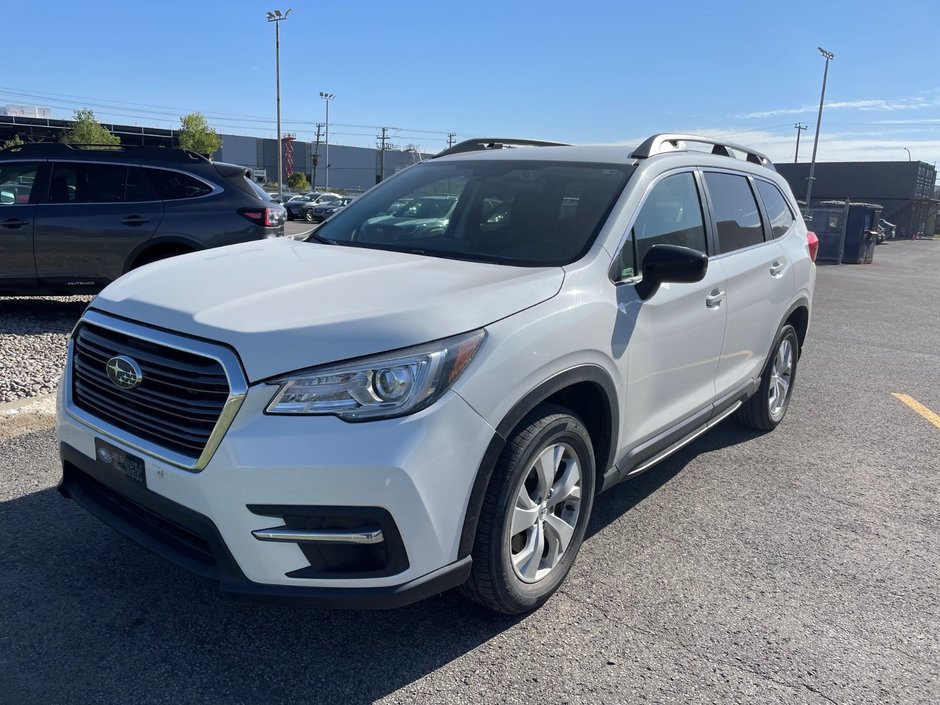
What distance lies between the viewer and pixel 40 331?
7320 millimetres

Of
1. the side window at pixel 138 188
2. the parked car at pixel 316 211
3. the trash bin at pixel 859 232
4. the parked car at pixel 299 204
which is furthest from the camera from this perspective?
the parked car at pixel 299 204

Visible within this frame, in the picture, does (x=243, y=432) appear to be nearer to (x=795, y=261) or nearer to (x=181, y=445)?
(x=181, y=445)

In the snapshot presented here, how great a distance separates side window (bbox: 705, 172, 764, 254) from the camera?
13.8 feet

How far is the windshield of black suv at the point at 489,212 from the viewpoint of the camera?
338 centimetres

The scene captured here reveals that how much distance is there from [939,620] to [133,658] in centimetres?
310

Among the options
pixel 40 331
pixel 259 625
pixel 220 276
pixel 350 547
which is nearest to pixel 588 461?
pixel 350 547

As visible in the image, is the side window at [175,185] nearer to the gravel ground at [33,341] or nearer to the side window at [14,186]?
the side window at [14,186]

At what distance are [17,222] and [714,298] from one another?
22.2 feet

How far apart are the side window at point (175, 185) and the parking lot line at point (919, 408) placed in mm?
6792

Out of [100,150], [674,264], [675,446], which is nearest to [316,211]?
[100,150]

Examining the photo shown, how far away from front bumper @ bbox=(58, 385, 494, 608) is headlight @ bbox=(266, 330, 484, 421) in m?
0.03

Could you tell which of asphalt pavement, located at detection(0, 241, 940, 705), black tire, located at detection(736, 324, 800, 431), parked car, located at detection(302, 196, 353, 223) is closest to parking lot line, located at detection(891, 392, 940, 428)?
black tire, located at detection(736, 324, 800, 431)

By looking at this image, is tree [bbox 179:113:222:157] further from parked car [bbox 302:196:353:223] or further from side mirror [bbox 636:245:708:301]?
side mirror [bbox 636:245:708:301]

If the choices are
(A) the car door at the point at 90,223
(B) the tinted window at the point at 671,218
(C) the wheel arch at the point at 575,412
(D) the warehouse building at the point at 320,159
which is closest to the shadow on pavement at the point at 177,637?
(C) the wheel arch at the point at 575,412
